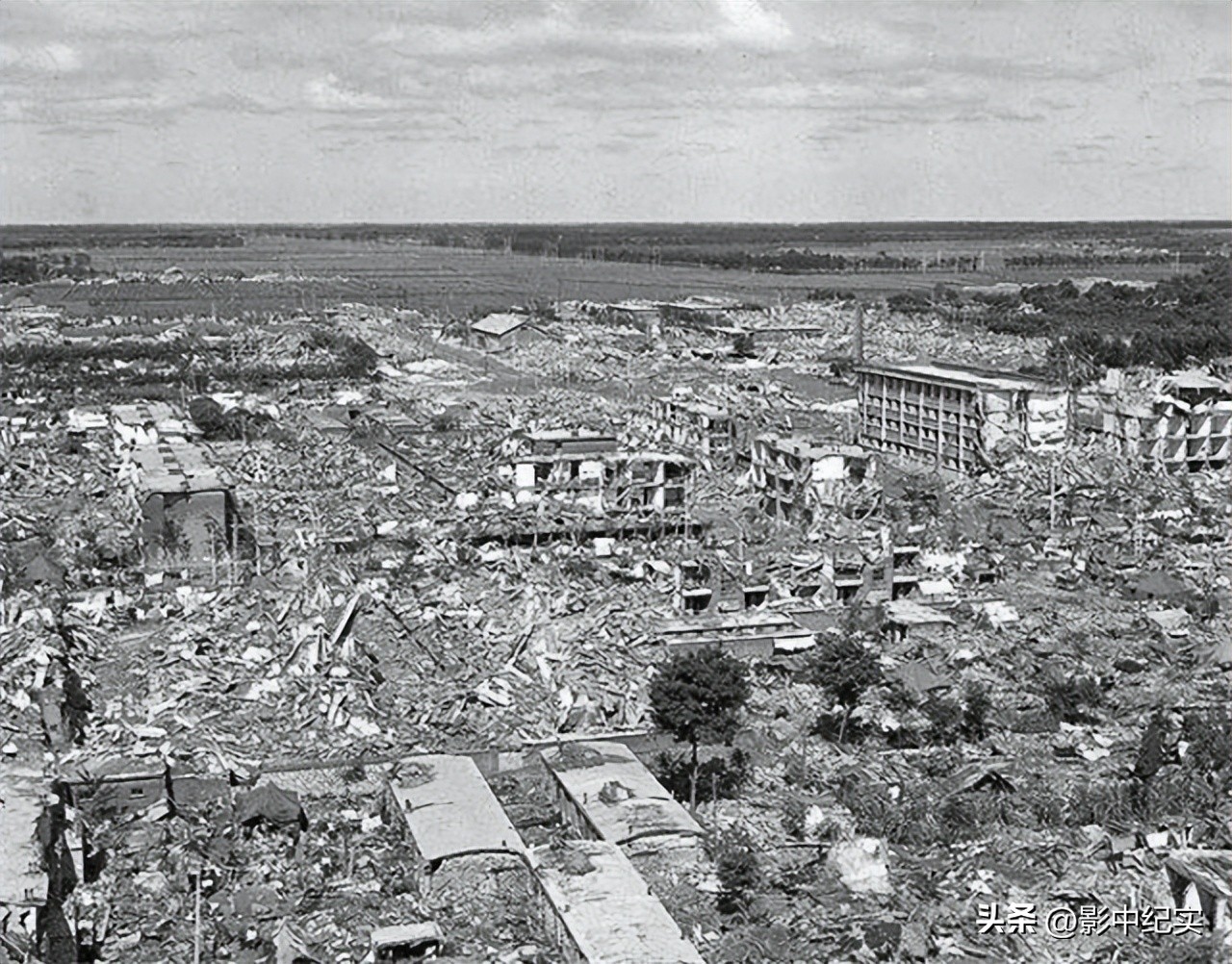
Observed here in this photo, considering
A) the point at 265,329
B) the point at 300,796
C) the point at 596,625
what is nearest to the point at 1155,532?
the point at 596,625

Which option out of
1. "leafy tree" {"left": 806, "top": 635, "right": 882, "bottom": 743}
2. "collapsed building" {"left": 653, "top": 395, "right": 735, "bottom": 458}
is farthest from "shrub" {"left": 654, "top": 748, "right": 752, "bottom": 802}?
"collapsed building" {"left": 653, "top": 395, "right": 735, "bottom": 458}

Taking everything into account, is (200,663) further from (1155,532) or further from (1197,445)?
(1197,445)

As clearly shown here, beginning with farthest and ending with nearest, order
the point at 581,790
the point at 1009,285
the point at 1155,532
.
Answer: the point at 1009,285 → the point at 1155,532 → the point at 581,790

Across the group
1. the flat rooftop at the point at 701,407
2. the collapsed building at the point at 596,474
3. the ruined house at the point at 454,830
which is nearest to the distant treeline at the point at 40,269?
the flat rooftop at the point at 701,407

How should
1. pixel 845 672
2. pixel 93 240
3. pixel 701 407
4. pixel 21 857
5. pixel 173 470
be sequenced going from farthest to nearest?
pixel 93 240 → pixel 701 407 → pixel 173 470 → pixel 845 672 → pixel 21 857

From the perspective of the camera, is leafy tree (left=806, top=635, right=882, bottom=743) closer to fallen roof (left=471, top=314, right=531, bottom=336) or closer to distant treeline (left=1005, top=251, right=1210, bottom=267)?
fallen roof (left=471, top=314, right=531, bottom=336)

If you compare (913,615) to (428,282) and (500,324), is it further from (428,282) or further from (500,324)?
(428,282)

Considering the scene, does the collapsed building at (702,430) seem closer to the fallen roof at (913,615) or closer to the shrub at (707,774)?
the fallen roof at (913,615)

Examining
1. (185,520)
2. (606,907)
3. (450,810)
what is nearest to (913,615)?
(450,810)
